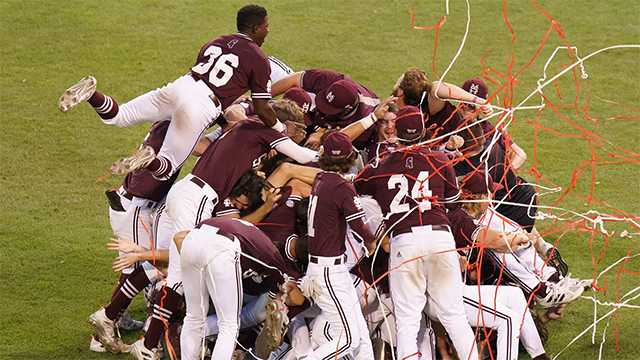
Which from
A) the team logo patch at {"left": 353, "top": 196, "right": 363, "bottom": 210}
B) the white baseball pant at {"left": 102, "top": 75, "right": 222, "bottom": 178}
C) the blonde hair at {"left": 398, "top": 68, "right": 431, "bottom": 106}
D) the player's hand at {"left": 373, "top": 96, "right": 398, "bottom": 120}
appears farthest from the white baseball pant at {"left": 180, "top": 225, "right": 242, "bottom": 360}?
the blonde hair at {"left": 398, "top": 68, "right": 431, "bottom": 106}

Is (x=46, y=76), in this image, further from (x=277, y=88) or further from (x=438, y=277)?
(x=438, y=277)

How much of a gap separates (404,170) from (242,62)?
1617 mm

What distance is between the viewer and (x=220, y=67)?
8.63m

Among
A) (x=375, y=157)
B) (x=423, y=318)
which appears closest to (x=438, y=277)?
(x=423, y=318)

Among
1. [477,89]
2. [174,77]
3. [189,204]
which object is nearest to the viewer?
[189,204]

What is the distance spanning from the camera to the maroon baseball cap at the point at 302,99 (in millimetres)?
8930

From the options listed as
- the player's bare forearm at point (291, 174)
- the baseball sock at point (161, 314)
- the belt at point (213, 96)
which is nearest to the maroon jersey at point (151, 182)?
the belt at point (213, 96)

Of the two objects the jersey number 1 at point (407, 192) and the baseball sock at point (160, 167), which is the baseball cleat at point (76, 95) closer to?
the baseball sock at point (160, 167)

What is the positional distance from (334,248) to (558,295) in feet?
6.43

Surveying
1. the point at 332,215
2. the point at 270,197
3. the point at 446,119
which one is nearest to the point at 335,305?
the point at 332,215

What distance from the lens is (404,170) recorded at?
779 centimetres

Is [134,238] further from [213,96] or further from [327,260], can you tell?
[327,260]

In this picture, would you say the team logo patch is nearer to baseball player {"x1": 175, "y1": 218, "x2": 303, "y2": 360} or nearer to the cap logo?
baseball player {"x1": 175, "y1": 218, "x2": 303, "y2": 360}

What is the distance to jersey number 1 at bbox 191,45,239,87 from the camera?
862cm
